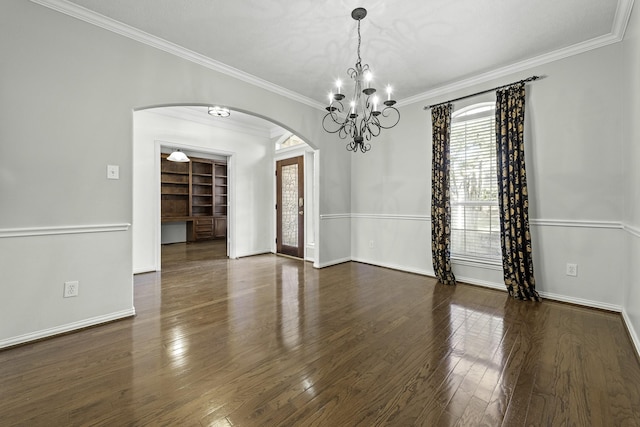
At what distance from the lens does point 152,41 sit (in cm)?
280

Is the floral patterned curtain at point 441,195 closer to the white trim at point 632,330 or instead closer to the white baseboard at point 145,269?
the white trim at point 632,330

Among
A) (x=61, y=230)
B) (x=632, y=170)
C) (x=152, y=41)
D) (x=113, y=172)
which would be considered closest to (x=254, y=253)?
(x=113, y=172)

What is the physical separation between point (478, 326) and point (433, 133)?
8.72 ft

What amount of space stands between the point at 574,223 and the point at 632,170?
888 mm

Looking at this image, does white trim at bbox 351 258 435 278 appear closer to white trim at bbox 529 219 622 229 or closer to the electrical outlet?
white trim at bbox 529 219 622 229

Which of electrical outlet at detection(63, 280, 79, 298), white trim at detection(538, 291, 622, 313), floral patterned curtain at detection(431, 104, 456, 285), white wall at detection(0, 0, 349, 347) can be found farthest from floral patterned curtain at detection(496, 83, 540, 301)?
electrical outlet at detection(63, 280, 79, 298)

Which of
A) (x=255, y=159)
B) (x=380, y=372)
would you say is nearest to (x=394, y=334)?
(x=380, y=372)

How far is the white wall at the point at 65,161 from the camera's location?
7.06ft

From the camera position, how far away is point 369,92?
218 centimetres

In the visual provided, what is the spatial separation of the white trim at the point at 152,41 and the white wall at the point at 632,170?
3.60m

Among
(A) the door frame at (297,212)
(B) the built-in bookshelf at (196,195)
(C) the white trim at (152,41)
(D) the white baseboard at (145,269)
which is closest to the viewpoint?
(C) the white trim at (152,41)

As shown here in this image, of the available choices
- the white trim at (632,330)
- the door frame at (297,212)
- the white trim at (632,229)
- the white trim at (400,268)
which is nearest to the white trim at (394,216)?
the white trim at (400,268)

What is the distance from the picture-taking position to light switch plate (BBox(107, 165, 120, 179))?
2.60 m

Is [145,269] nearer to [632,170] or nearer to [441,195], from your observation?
[441,195]
